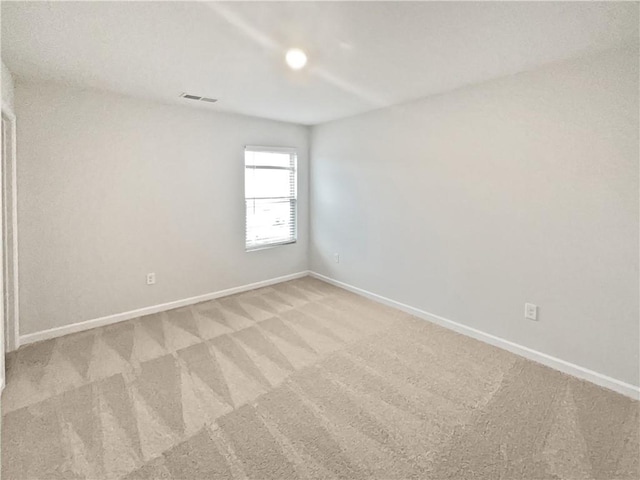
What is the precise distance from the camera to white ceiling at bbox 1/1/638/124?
172 centimetres

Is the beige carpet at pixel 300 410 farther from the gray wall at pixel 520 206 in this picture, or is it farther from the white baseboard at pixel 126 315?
the gray wall at pixel 520 206

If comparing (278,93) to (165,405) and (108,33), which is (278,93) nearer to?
(108,33)

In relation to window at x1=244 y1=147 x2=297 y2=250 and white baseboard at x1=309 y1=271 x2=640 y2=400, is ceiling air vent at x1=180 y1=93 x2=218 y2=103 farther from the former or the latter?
white baseboard at x1=309 y1=271 x2=640 y2=400

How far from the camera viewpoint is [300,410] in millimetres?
2023

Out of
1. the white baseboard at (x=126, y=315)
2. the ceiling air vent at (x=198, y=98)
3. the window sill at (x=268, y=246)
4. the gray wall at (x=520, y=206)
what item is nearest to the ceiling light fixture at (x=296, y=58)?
the ceiling air vent at (x=198, y=98)

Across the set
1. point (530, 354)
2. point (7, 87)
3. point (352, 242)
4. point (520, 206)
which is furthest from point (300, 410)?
point (7, 87)

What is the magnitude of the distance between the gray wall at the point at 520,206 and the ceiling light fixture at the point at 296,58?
1461 millimetres

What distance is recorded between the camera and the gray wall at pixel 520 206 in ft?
7.18

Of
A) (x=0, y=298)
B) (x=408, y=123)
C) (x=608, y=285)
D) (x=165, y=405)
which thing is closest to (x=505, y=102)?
(x=408, y=123)

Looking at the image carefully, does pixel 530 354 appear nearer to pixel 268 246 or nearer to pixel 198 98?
pixel 268 246

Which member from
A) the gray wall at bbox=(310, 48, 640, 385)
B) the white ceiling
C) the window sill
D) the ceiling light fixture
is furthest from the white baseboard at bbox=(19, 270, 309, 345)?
the ceiling light fixture

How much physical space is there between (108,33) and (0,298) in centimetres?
186

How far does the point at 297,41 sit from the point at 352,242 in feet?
8.51

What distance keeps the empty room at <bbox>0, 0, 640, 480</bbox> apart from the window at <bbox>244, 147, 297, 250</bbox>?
0.16 m
